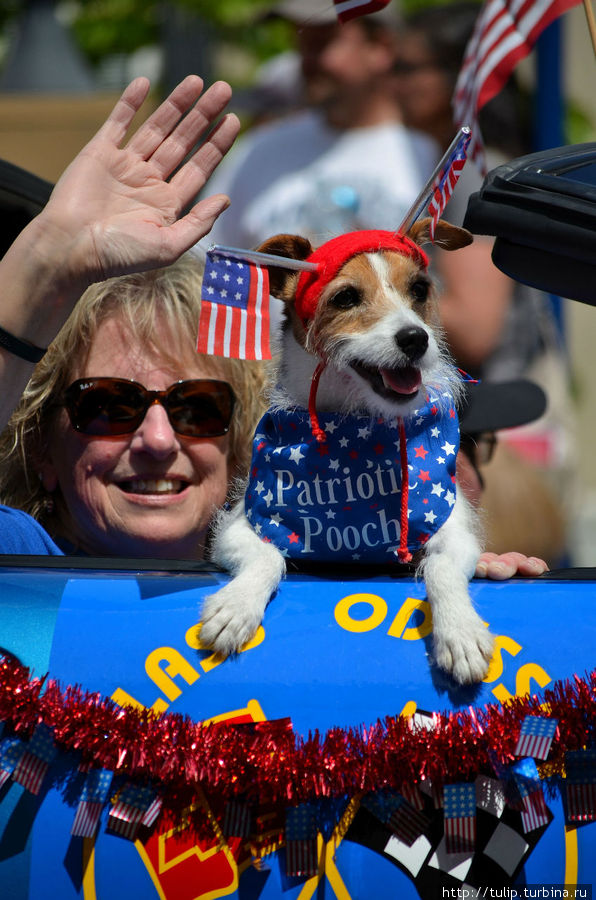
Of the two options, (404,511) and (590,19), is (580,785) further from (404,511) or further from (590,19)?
(590,19)

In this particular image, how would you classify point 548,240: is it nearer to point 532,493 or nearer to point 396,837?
point 396,837

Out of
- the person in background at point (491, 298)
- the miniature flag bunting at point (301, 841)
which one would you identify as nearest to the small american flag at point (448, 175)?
the miniature flag bunting at point (301, 841)

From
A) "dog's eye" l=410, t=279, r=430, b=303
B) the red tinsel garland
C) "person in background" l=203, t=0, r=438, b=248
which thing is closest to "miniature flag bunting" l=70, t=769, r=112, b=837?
the red tinsel garland

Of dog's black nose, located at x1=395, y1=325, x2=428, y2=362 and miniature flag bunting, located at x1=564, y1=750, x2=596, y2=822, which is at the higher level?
dog's black nose, located at x1=395, y1=325, x2=428, y2=362

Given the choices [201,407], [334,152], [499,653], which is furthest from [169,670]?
[334,152]

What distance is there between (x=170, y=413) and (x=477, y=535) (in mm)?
872

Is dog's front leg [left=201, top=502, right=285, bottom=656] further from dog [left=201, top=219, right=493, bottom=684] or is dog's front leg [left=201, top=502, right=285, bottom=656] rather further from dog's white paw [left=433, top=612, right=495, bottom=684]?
dog's white paw [left=433, top=612, right=495, bottom=684]

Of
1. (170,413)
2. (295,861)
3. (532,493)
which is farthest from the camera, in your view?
(532,493)

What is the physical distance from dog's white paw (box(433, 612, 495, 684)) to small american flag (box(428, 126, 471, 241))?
3.07ft

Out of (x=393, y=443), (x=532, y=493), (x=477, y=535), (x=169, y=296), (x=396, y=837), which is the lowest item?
(x=532, y=493)

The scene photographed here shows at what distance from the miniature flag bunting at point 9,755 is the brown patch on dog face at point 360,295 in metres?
1.17

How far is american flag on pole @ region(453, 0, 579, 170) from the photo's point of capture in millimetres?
3938

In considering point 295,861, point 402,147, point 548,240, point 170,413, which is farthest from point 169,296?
point 402,147

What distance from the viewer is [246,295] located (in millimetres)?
2062
